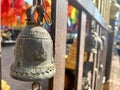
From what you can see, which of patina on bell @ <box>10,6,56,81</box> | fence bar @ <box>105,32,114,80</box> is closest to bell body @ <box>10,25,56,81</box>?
patina on bell @ <box>10,6,56,81</box>

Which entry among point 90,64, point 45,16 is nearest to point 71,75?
point 90,64

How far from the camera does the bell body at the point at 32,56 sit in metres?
0.50

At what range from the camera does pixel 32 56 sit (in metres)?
0.50

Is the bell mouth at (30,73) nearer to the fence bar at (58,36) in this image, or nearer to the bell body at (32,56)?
the bell body at (32,56)

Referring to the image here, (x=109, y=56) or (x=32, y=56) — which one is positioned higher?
(x=32, y=56)

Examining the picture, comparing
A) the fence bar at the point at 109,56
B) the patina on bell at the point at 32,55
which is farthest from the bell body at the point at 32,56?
the fence bar at the point at 109,56

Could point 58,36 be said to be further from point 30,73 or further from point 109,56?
point 109,56

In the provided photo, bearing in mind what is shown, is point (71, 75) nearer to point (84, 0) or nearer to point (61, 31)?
point (84, 0)

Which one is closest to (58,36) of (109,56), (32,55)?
(32,55)

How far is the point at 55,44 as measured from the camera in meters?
0.74

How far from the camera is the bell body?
50 centimetres

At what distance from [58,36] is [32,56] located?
0.26m

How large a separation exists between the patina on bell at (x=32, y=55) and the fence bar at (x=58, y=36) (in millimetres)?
191

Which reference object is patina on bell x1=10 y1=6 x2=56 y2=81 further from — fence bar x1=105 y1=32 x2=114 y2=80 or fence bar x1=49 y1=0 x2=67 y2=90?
fence bar x1=105 y1=32 x2=114 y2=80
